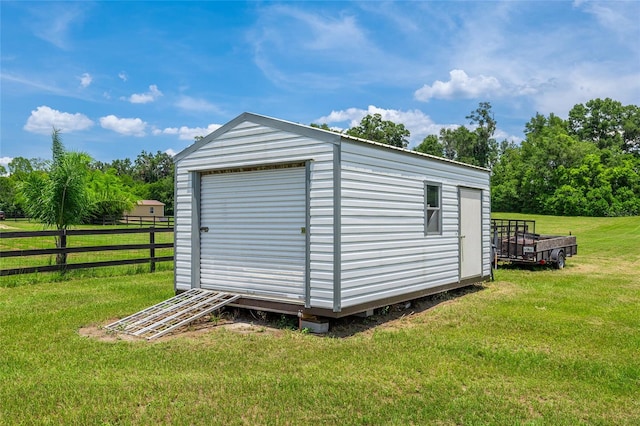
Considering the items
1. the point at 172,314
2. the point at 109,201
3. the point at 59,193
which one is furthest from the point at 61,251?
the point at 109,201

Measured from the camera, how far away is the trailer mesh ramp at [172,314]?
5.91 meters

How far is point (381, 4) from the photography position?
10.1 m

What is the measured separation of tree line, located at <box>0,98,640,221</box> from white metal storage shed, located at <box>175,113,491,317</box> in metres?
6.66

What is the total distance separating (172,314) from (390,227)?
332cm

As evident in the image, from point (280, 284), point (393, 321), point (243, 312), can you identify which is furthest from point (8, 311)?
point (393, 321)

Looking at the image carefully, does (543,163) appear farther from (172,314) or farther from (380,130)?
(172,314)

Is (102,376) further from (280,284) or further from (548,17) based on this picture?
(548,17)

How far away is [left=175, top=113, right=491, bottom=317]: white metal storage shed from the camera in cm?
611

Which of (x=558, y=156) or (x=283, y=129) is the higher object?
(x=558, y=156)

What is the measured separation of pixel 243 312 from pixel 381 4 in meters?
7.15

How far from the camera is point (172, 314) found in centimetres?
636

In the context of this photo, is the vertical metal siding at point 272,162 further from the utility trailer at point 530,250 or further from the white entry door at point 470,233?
the utility trailer at point 530,250

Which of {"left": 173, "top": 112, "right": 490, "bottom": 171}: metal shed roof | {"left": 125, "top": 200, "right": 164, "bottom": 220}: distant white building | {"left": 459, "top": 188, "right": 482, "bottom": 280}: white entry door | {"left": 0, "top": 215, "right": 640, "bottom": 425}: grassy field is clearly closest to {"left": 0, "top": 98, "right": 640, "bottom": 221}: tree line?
{"left": 125, "top": 200, "right": 164, "bottom": 220}: distant white building

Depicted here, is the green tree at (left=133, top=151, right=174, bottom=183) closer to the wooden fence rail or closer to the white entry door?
the wooden fence rail
